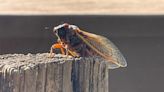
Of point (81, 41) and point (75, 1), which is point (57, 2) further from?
point (81, 41)

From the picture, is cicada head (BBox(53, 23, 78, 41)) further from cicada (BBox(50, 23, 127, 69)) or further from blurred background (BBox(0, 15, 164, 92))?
blurred background (BBox(0, 15, 164, 92))

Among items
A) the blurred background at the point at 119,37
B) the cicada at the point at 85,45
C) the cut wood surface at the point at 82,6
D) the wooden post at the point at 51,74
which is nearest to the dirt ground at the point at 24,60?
the wooden post at the point at 51,74

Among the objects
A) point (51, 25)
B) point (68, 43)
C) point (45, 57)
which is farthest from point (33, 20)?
point (45, 57)

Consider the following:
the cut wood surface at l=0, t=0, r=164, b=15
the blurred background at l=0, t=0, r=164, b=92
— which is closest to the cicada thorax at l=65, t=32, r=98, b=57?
the blurred background at l=0, t=0, r=164, b=92

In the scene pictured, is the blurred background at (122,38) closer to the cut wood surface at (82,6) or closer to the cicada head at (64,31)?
the cut wood surface at (82,6)

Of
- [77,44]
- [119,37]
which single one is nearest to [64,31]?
[77,44]

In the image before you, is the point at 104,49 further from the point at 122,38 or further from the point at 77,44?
the point at 122,38
